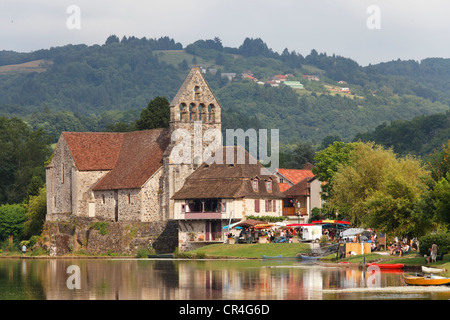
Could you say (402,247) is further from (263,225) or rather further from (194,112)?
(194,112)

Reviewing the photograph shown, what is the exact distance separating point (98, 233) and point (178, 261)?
16463mm

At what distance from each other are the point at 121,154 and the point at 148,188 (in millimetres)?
8023

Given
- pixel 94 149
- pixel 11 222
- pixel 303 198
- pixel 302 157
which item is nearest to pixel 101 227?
pixel 94 149

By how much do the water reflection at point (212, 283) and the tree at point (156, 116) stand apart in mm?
42805

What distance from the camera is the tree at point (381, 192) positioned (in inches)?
2534

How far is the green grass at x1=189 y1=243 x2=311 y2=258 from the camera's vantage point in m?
73.4

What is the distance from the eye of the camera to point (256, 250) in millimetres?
75812

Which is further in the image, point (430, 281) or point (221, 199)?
point (221, 199)

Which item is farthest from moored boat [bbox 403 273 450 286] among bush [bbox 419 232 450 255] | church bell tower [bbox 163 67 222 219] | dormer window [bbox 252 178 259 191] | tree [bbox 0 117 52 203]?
tree [bbox 0 117 52 203]

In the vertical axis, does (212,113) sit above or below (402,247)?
above
